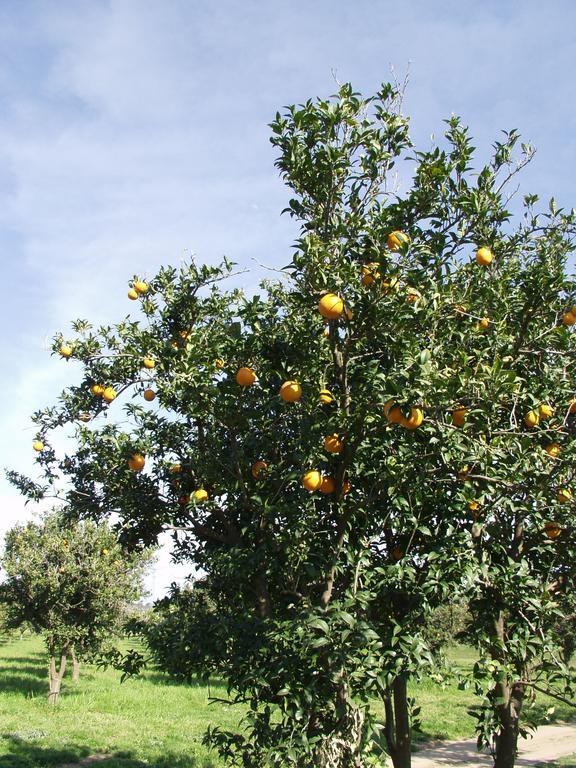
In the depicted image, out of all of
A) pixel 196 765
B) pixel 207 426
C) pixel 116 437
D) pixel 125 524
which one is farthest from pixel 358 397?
pixel 196 765

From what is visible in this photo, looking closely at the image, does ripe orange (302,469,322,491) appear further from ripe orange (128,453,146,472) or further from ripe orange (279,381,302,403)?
ripe orange (128,453,146,472)

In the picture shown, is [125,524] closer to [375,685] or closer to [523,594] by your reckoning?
[375,685]

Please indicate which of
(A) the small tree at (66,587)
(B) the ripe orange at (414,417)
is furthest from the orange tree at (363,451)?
(A) the small tree at (66,587)

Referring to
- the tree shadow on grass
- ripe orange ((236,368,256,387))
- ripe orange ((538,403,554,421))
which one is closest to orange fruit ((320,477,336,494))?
ripe orange ((236,368,256,387))

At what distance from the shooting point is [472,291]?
4.18 meters

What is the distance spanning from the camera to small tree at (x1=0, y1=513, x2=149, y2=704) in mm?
14859

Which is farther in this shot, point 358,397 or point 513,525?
point 513,525

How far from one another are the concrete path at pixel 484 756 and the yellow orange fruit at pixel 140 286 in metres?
9.56

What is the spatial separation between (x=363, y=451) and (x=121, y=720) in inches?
453

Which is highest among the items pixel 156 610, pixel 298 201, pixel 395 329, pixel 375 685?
pixel 298 201

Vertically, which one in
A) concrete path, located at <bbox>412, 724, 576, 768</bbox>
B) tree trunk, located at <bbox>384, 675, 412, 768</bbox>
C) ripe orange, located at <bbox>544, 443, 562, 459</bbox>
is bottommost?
concrete path, located at <bbox>412, 724, 576, 768</bbox>

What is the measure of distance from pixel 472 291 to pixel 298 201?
139 cm

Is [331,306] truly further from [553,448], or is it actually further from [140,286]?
[140,286]

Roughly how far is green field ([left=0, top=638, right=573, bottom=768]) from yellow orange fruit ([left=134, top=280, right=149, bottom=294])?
15.4ft
